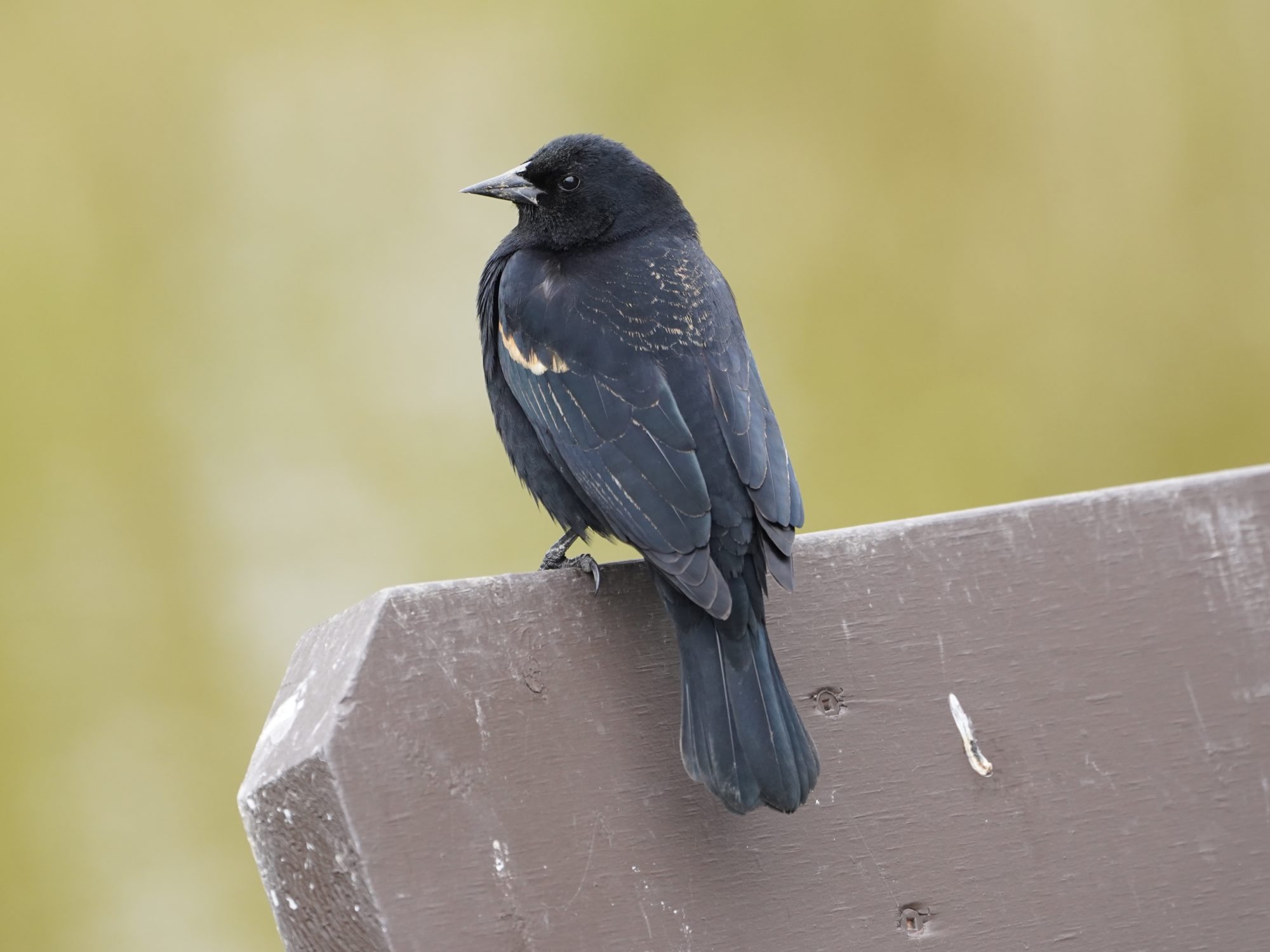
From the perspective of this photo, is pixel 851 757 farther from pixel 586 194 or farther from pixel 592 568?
Result: pixel 586 194

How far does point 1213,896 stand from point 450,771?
813 mm

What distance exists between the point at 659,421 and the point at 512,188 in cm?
99

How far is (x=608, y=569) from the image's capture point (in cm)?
150

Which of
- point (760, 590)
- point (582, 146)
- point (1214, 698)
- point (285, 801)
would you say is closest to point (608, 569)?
point (760, 590)

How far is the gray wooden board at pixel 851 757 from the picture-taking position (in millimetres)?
1198

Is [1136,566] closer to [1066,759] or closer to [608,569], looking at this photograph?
[1066,759]

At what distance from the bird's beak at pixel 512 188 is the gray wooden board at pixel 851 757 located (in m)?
1.27

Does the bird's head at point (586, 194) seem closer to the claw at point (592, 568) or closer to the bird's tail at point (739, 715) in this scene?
the claw at point (592, 568)

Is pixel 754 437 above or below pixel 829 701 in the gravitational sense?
above

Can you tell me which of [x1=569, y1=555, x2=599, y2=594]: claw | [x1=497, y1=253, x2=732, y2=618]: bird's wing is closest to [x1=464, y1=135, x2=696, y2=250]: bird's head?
[x1=497, y1=253, x2=732, y2=618]: bird's wing

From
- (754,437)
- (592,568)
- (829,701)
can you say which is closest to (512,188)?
(754,437)

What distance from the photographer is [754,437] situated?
5.99ft

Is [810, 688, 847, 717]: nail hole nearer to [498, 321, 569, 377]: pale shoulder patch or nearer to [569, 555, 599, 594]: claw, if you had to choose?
[569, 555, 599, 594]: claw

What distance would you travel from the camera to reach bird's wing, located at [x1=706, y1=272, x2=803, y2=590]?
1.58 m
